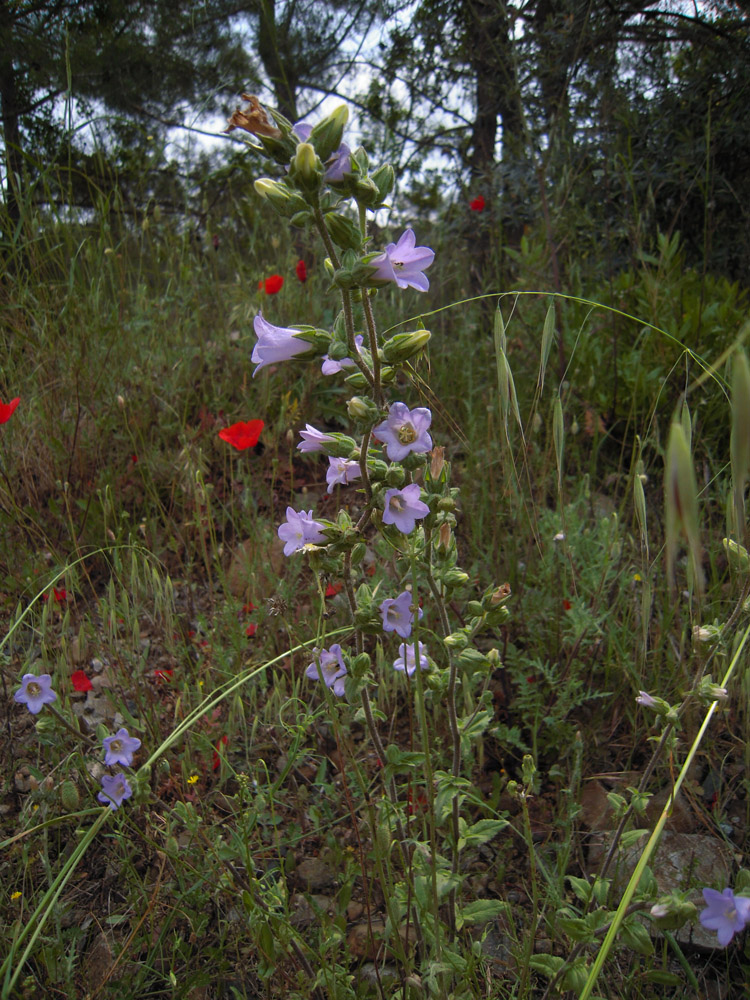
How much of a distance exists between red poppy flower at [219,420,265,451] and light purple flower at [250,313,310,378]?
106 cm

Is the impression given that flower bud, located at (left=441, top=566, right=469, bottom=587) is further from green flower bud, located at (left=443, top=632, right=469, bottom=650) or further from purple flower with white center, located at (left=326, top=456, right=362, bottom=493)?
purple flower with white center, located at (left=326, top=456, right=362, bottom=493)

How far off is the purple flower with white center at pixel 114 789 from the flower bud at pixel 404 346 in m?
1.10

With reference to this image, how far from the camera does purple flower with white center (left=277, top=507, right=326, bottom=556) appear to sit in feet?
3.96

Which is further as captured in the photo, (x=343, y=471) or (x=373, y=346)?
(x=343, y=471)

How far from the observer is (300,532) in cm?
127

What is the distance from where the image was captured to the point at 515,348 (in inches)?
136

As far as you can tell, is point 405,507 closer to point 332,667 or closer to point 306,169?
point 332,667

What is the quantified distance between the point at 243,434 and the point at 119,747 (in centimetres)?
114

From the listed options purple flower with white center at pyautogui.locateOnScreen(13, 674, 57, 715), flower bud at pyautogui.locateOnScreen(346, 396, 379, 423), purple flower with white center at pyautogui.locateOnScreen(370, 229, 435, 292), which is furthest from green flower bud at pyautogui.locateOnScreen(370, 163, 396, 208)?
purple flower with white center at pyautogui.locateOnScreen(13, 674, 57, 715)

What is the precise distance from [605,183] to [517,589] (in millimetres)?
3420

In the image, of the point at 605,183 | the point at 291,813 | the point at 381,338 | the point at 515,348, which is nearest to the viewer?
the point at 381,338

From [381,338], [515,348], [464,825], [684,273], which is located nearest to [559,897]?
[464,825]

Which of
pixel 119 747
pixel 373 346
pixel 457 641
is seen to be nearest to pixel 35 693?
pixel 119 747

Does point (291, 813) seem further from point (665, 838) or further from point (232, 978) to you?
point (665, 838)
